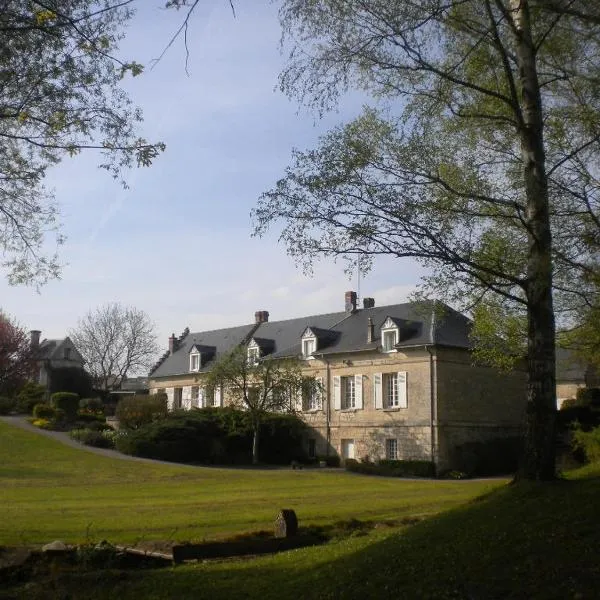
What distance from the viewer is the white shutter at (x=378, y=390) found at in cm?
3722

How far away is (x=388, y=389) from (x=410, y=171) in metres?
27.6

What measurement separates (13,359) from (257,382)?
84.6ft

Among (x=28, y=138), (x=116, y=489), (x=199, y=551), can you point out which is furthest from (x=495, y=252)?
(x=116, y=489)

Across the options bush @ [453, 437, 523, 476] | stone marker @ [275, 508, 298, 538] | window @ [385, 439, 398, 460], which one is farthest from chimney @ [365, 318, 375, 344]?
stone marker @ [275, 508, 298, 538]

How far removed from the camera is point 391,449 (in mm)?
36531

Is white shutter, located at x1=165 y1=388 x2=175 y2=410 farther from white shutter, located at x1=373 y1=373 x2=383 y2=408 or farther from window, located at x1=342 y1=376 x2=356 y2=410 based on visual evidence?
white shutter, located at x1=373 y1=373 x2=383 y2=408

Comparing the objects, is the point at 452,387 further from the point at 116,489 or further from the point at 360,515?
the point at 360,515

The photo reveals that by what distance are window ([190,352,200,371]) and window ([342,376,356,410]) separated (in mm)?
13034

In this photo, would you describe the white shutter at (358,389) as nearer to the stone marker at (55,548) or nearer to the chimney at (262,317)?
the chimney at (262,317)

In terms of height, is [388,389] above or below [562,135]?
below

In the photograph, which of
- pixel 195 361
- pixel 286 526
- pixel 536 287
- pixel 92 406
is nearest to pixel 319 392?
pixel 195 361

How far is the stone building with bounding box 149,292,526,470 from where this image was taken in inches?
1383

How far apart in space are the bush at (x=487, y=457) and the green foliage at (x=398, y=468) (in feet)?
6.71

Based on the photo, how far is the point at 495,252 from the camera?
10.8 metres
